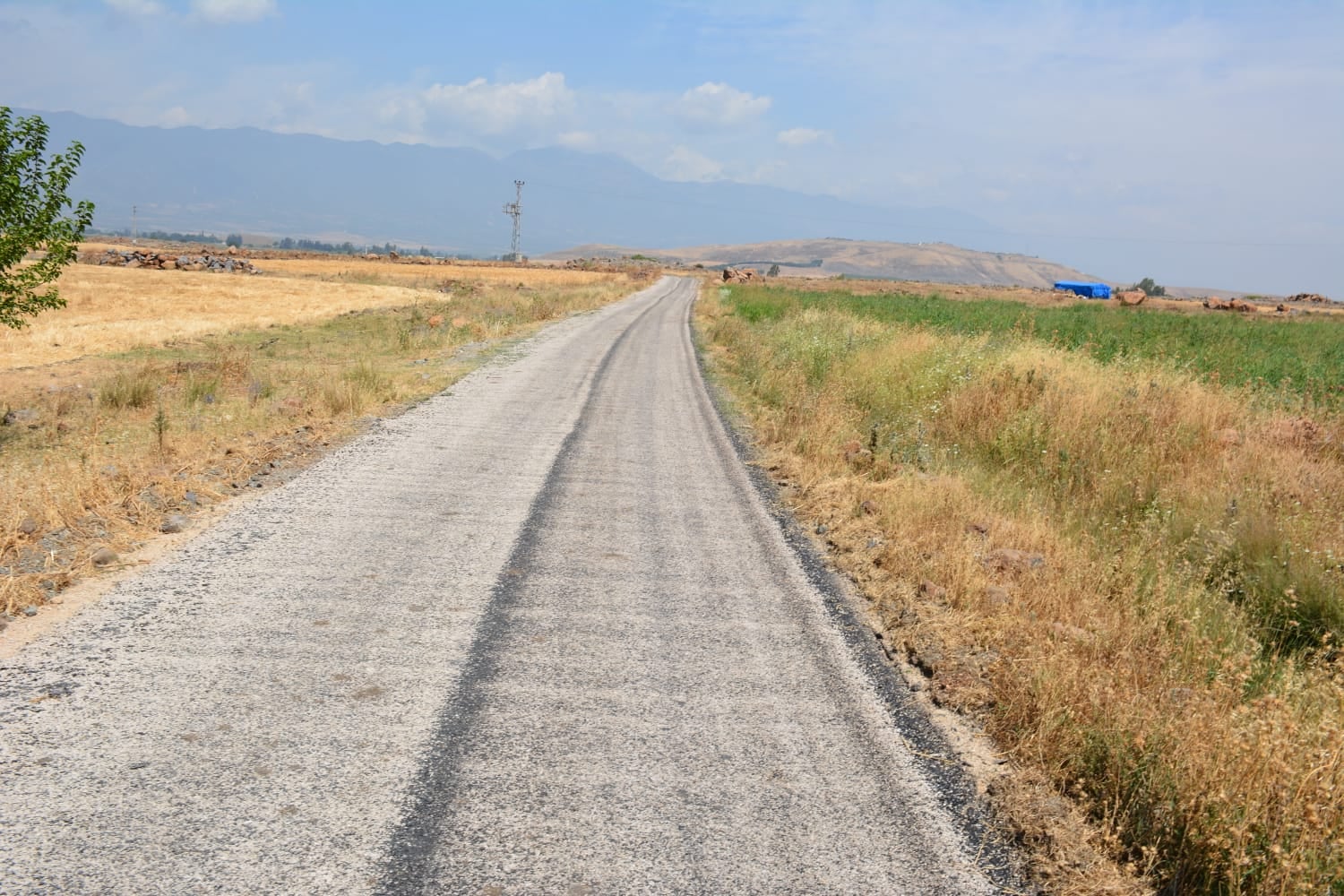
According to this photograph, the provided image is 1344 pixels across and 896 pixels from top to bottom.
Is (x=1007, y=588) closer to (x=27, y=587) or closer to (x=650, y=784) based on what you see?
(x=650, y=784)

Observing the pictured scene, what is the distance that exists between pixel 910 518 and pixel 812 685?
10.9ft

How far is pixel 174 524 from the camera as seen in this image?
23.3 feet

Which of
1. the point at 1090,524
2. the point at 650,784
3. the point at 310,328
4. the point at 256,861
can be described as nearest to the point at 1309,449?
the point at 1090,524

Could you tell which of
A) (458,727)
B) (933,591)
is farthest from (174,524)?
(933,591)

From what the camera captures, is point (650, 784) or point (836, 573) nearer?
point (650, 784)

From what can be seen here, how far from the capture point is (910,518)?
813 centimetres

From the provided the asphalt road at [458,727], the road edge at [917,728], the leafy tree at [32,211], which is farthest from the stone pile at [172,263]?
the road edge at [917,728]

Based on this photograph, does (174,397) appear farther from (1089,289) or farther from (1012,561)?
(1089,289)

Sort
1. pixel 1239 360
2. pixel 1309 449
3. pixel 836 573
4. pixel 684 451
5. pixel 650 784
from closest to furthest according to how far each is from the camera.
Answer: pixel 650 784 → pixel 836 573 → pixel 1309 449 → pixel 684 451 → pixel 1239 360

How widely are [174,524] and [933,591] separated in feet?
19.7

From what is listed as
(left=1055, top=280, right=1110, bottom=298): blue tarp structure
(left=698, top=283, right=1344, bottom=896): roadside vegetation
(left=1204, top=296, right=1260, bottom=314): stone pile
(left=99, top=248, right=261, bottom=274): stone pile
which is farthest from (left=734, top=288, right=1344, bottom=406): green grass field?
(left=1055, top=280, right=1110, bottom=298): blue tarp structure

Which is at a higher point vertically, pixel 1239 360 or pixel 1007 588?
pixel 1239 360

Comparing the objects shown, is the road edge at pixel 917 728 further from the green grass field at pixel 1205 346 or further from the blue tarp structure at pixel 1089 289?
the blue tarp structure at pixel 1089 289

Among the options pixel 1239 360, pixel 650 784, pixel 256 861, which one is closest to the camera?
pixel 256 861
